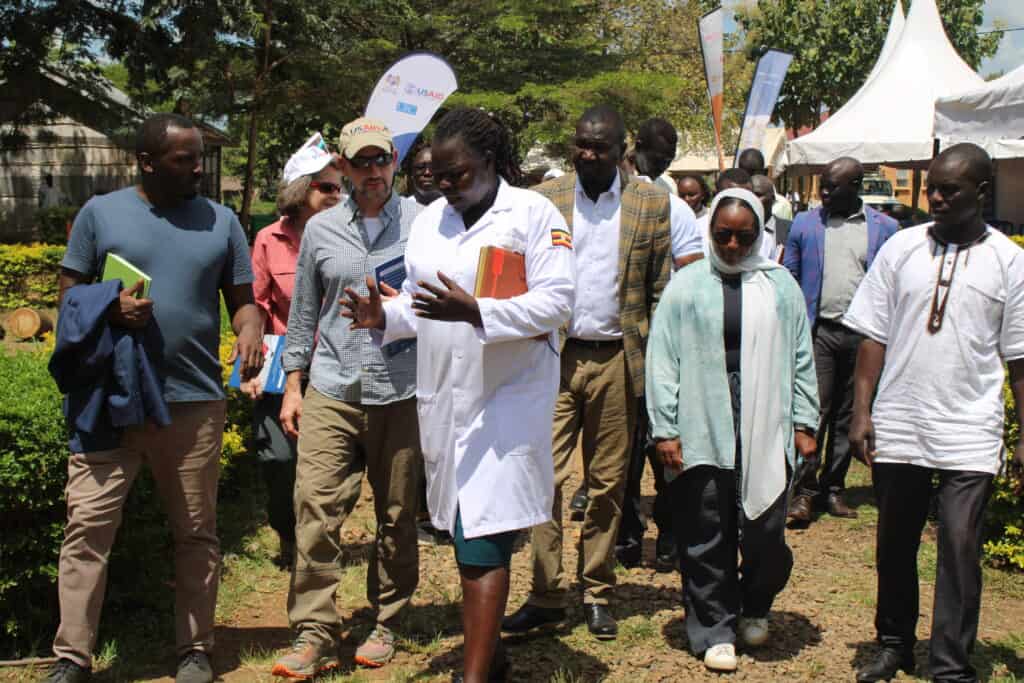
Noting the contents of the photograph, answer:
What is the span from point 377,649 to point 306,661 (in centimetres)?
34

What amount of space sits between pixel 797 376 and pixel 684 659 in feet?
4.35

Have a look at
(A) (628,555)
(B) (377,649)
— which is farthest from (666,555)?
(B) (377,649)

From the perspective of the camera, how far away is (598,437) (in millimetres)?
5094

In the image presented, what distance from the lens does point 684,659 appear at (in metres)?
4.77

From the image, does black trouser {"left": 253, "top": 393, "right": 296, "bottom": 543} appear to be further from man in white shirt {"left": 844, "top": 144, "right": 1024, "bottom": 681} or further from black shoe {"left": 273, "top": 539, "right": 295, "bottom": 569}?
man in white shirt {"left": 844, "top": 144, "right": 1024, "bottom": 681}

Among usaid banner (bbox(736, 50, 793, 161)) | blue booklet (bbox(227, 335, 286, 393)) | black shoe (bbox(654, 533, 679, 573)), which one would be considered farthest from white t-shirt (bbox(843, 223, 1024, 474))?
usaid banner (bbox(736, 50, 793, 161))

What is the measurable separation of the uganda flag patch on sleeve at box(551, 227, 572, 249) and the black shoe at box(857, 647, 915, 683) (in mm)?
2178

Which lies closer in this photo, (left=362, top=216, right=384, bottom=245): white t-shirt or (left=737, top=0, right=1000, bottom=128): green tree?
(left=362, top=216, right=384, bottom=245): white t-shirt

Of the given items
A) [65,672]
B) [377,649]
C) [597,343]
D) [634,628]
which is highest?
[597,343]

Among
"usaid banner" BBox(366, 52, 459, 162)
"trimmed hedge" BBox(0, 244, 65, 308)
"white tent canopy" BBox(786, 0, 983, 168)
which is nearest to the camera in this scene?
"usaid banner" BBox(366, 52, 459, 162)

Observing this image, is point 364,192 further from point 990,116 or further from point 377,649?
point 990,116

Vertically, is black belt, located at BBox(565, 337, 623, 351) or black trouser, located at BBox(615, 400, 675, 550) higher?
black belt, located at BBox(565, 337, 623, 351)

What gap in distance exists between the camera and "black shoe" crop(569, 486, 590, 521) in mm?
7027

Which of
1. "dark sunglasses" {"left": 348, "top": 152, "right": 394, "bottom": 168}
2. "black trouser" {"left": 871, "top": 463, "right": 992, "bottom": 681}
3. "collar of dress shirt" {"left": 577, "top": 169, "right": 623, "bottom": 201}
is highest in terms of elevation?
"dark sunglasses" {"left": 348, "top": 152, "right": 394, "bottom": 168}
